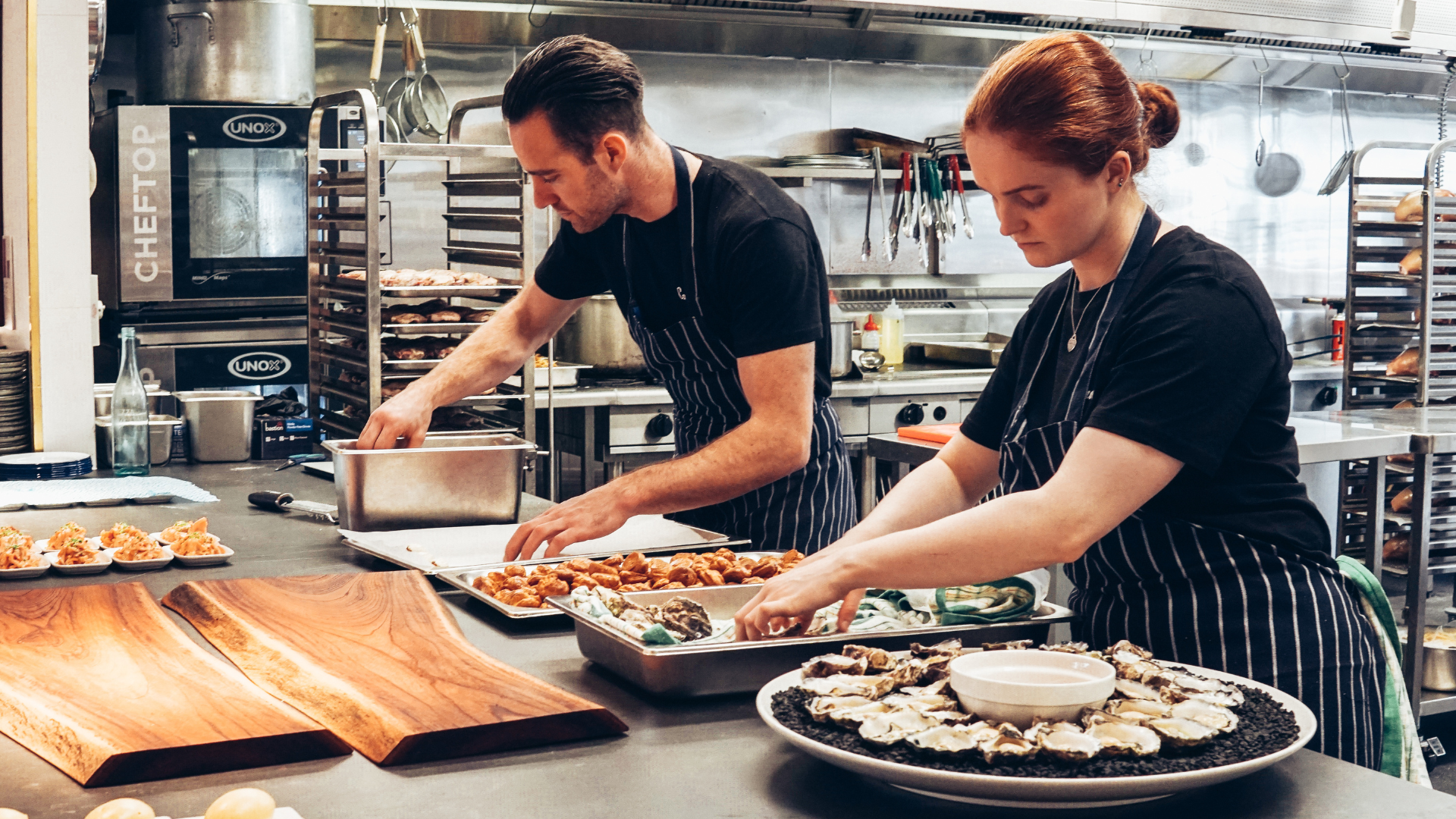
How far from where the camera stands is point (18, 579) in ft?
6.70

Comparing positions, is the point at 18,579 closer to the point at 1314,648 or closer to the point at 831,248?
the point at 1314,648

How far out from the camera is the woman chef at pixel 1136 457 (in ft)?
4.73

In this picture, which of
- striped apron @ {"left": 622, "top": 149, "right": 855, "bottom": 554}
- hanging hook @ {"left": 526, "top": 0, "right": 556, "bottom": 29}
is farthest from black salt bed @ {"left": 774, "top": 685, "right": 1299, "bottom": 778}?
hanging hook @ {"left": 526, "top": 0, "right": 556, "bottom": 29}

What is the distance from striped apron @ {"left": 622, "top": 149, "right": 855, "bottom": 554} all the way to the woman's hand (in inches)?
37.6

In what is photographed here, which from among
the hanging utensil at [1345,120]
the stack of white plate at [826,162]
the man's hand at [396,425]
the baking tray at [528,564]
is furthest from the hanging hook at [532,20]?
the hanging utensil at [1345,120]

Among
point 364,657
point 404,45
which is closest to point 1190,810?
point 364,657

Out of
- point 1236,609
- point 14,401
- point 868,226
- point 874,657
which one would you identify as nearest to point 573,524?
point 874,657

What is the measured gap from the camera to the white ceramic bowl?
1133 millimetres

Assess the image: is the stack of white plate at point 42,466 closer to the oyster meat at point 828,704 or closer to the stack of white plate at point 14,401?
the stack of white plate at point 14,401

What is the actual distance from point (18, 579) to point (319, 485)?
94cm

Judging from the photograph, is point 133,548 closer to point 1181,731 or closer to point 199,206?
point 1181,731

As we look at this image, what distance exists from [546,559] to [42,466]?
1.55 metres

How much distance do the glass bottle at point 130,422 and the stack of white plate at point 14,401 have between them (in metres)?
0.34

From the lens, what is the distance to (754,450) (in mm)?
2156
